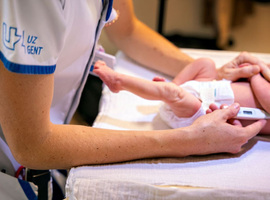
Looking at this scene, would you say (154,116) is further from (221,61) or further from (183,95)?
(221,61)

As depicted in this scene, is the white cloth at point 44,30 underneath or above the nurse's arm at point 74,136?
above

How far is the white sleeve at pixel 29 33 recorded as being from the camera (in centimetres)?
60

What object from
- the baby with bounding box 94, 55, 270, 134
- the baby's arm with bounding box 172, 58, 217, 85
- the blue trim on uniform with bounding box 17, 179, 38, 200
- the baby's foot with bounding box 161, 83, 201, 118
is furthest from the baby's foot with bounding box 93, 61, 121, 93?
the blue trim on uniform with bounding box 17, 179, 38, 200

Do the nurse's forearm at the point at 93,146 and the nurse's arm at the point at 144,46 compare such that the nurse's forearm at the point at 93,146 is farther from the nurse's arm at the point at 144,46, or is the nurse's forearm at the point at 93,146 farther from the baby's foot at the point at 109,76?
the nurse's arm at the point at 144,46

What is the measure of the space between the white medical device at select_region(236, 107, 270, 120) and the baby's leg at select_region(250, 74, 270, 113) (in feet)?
0.07

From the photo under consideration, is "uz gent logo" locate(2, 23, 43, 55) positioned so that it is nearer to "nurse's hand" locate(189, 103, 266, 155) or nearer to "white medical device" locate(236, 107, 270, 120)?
"nurse's hand" locate(189, 103, 266, 155)

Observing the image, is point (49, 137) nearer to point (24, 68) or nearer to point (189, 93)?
point (24, 68)

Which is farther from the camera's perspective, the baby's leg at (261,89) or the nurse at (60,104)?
the baby's leg at (261,89)

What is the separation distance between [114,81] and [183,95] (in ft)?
0.71

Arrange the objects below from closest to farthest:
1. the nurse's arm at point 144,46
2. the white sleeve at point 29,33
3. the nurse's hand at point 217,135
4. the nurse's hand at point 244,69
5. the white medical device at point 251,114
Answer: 1. the white sleeve at point 29,33
2. the nurse's hand at point 217,135
3. the white medical device at point 251,114
4. the nurse's hand at point 244,69
5. the nurse's arm at point 144,46

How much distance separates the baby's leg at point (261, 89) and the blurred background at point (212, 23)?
1.87 meters

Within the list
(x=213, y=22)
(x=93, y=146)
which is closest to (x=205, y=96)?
(x=93, y=146)

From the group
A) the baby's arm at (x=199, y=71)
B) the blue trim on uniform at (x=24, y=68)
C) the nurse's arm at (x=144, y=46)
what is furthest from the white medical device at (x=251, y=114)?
the blue trim on uniform at (x=24, y=68)

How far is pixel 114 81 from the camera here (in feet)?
3.32
